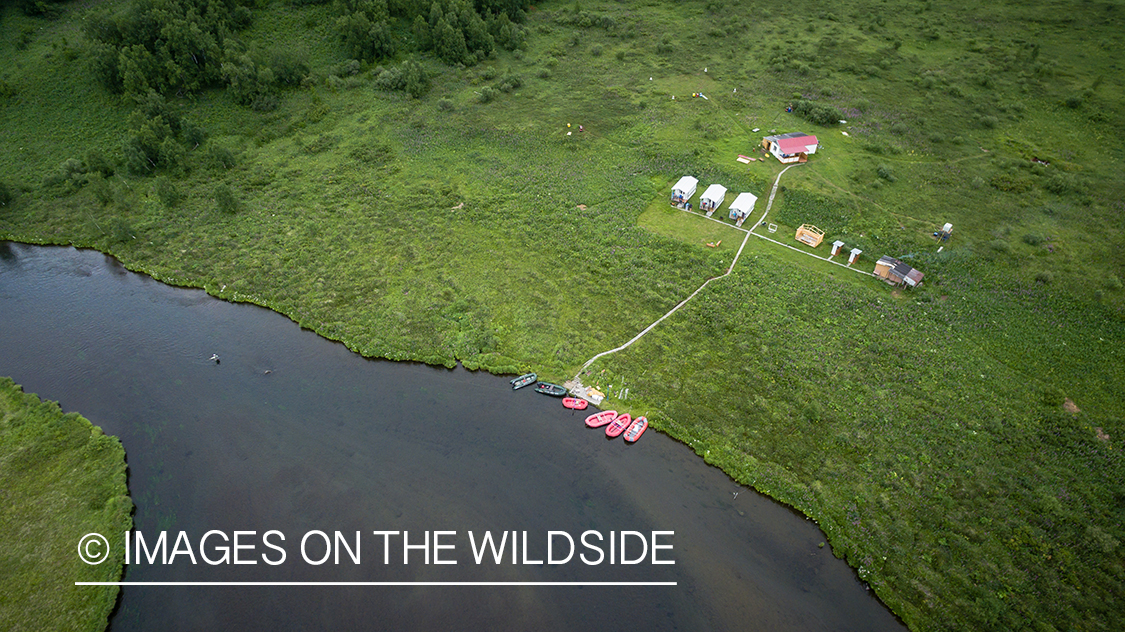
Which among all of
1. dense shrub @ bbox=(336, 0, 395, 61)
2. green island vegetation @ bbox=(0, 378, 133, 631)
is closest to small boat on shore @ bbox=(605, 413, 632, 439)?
green island vegetation @ bbox=(0, 378, 133, 631)

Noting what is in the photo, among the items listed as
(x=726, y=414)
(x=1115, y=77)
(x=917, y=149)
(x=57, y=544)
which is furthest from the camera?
(x=1115, y=77)

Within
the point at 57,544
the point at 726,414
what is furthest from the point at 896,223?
the point at 57,544

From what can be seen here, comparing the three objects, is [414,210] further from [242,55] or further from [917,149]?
[917,149]

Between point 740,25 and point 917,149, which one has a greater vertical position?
point 740,25

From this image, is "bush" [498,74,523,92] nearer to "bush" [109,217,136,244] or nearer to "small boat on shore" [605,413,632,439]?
"bush" [109,217,136,244]

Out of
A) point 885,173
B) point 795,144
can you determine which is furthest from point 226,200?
point 885,173

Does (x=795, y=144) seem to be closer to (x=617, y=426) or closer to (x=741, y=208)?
(x=741, y=208)
